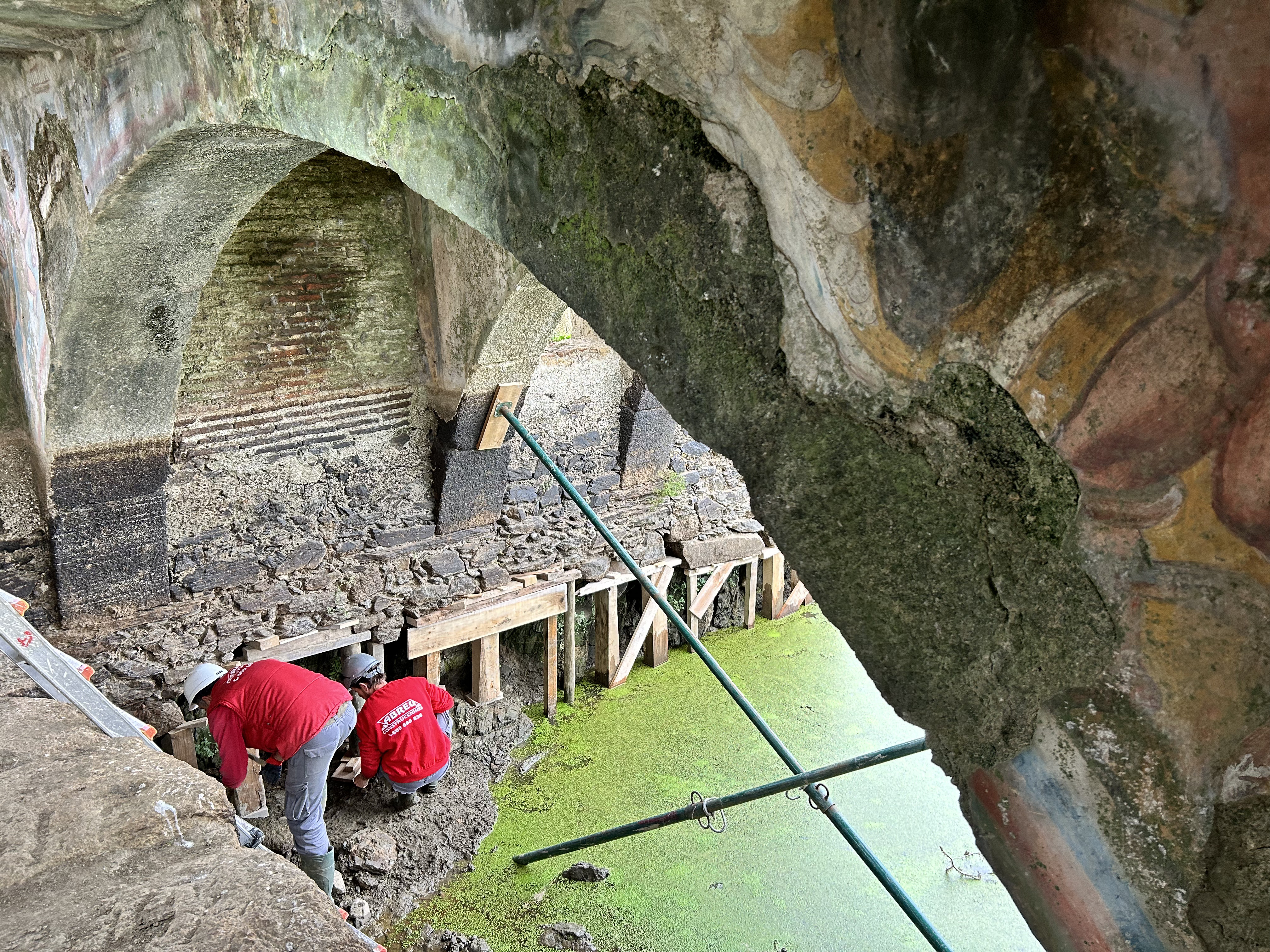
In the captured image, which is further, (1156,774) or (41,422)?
(41,422)

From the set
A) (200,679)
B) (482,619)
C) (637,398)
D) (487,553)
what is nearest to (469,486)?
(487,553)

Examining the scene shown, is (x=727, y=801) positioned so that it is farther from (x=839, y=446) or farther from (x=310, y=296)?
(x=310, y=296)

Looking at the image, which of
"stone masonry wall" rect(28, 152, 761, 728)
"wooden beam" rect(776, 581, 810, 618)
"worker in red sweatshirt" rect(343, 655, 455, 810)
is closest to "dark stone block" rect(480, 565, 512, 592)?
"stone masonry wall" rect(28, 152, 761, 728)

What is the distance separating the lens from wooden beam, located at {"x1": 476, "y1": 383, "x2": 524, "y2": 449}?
18.2 feet

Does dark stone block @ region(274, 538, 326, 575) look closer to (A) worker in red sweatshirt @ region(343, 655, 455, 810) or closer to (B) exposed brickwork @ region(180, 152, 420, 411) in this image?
(A) worker in red sweatshirt @ region(343, 655, 455, 810)

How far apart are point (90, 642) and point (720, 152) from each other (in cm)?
453

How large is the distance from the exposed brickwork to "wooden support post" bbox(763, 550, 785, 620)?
3434mm

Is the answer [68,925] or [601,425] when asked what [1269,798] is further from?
[601,425]

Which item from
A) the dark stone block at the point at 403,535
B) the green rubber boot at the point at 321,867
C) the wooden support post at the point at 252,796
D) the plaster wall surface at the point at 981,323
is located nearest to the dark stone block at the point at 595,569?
the dark stone block at the point at 403,535

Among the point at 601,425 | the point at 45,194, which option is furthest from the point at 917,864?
the point at 45,194

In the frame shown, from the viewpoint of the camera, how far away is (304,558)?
5508mm

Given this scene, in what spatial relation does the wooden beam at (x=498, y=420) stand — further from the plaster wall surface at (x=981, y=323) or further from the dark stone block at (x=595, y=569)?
the plaster wall surface at (x=981, y=323)

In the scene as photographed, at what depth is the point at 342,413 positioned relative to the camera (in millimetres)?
5484

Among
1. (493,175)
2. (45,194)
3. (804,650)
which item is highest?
(493,175)
